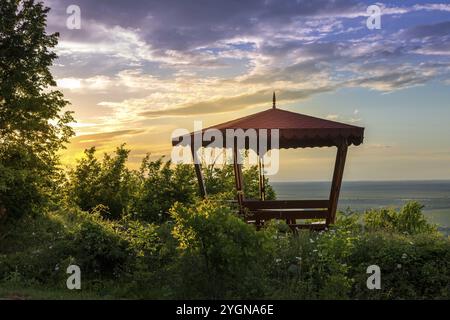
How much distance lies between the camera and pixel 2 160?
56.6ft

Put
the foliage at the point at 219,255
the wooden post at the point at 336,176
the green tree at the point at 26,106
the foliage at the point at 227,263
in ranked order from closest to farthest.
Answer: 1. the foliage at the point at 219,255
2. the foliage at the point at 227,263
3. the wooden post at the point at 336,176
4. the green tree at the point at 26,106

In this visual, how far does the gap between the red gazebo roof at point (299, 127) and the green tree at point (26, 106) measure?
16.1 ft

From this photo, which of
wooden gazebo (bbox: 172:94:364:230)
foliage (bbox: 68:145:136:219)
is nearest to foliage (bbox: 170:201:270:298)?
wooden gazebo (bbox: 172:94:364:230)

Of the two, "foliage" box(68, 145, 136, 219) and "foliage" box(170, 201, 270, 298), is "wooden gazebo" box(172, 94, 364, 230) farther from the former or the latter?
"foliage" box(68, 145, 136, 219)

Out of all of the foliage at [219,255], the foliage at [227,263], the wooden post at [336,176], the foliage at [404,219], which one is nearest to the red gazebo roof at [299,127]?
the wooden post at [336,176]

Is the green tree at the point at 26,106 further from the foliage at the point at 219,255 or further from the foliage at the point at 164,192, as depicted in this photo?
the foliage at the point at 219,255

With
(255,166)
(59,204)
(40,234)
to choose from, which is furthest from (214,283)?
(255,166)

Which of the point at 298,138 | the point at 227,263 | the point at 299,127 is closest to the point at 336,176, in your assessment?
the point at 298,138

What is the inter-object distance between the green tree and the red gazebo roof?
4.90m

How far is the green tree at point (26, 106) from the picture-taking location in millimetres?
17109

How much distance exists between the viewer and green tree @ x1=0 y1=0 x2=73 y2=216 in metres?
17.1

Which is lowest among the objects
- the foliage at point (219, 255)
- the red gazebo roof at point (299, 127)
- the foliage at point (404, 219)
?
the foliage at point (404, 219)

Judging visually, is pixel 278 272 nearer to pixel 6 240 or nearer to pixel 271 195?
pixel 6 240
